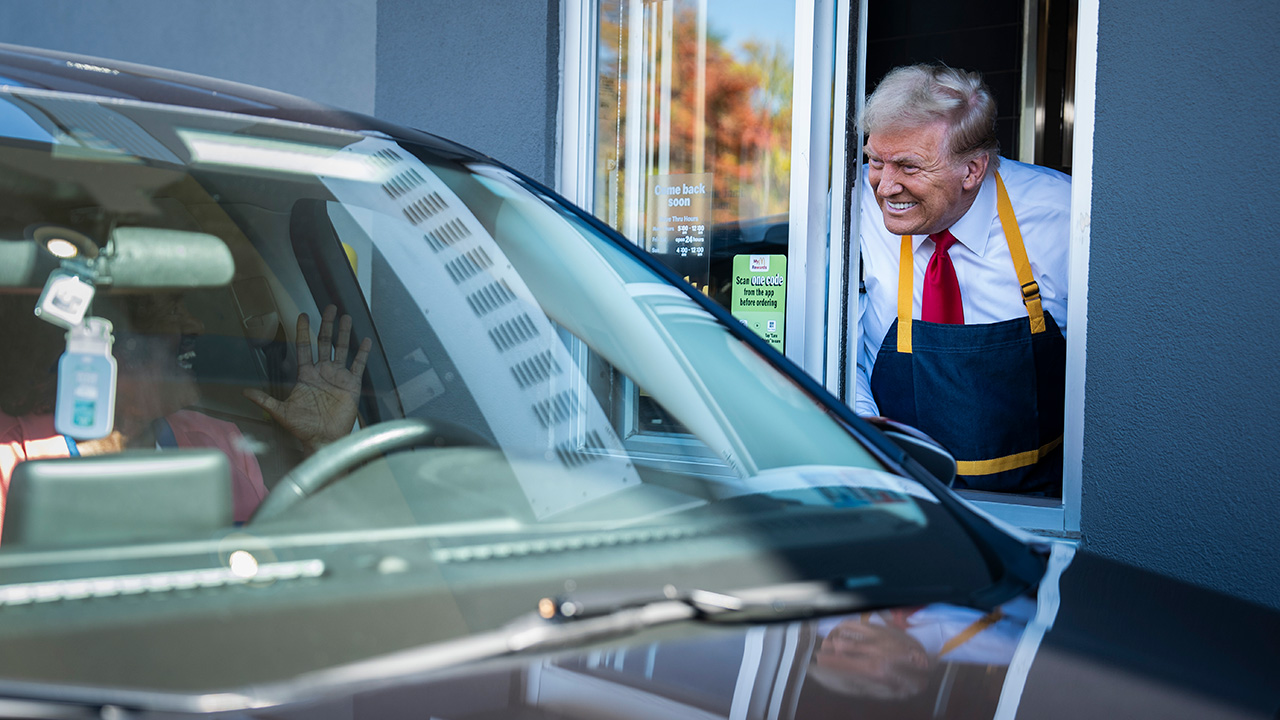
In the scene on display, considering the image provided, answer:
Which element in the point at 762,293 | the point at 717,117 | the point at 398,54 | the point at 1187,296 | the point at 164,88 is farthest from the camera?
the point at 398,54

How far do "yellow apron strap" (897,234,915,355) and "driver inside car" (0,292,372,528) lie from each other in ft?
6.96

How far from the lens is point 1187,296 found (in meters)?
2.71

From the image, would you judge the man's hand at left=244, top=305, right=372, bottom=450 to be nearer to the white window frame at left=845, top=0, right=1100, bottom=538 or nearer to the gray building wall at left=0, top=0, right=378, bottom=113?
the white window frame at left=845, top=0, right=1100, bottom=538

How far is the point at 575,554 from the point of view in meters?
1.05

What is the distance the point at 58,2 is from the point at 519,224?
6.23m

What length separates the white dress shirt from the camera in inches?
129

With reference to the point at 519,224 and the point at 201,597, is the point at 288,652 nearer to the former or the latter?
the point at 201,597

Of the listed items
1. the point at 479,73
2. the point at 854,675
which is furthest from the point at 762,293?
the point at 854,675

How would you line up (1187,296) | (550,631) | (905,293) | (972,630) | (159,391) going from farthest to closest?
(905,293) → (1187,296) → (159,391) → (972,630) → (550,631)

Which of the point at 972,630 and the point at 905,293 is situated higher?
the point at 905,293

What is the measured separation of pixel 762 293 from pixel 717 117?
72 cm

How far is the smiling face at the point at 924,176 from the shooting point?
334cm

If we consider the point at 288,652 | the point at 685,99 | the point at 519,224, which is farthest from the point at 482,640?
the point at 685,99

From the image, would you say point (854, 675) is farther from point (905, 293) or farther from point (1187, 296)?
point (905, 293)
